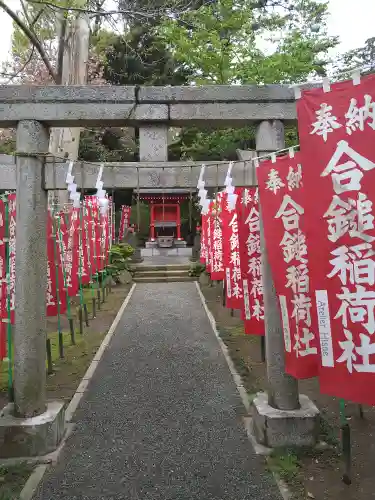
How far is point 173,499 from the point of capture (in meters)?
3.71

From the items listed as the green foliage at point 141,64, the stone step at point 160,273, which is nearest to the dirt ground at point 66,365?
the stone step at point 160,273

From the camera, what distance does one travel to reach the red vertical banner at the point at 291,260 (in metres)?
4.09

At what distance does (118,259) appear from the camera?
1819 cm

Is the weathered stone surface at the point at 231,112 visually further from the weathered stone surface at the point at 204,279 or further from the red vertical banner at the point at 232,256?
the weathered stone surface at the point at 204,279

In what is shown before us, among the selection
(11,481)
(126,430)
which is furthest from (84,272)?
(11,481)

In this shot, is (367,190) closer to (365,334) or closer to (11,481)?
(365,334)

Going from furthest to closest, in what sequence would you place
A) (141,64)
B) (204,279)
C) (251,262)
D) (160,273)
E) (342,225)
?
(141,64)
(160,273)
(204,279)
(251,262)
(342,225)

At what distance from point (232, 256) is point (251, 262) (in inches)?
104

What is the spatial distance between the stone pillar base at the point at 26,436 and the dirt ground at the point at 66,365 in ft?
0.63

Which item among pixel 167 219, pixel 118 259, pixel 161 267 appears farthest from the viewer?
pixel 167 219

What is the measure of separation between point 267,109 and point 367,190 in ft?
6.36

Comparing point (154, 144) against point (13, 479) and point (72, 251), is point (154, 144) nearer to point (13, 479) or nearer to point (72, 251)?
point (13, 479)

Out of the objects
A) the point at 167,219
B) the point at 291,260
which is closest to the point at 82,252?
the point at 291,260

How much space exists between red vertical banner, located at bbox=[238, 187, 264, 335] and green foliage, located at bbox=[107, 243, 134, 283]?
11268 millimetres
